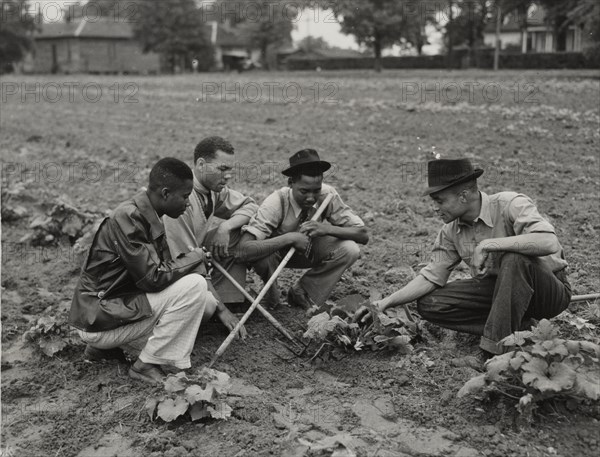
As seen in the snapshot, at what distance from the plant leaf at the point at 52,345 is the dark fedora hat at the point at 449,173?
8.96 feet

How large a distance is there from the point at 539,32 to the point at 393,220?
51.4 m

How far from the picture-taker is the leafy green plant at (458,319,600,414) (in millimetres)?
3600

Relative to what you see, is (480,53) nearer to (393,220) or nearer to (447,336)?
(393,220)

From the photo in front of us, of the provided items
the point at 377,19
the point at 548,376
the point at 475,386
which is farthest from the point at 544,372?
the point at 377,19

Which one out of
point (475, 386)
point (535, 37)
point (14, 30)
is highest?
point (14, 30)

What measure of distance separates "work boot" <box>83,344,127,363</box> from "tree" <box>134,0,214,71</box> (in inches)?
1859

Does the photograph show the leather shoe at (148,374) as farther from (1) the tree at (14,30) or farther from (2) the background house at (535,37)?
(1) the tree at (14,30)

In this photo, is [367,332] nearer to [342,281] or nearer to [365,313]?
[365,313]

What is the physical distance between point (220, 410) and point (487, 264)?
1.89m

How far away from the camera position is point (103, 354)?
501 cm

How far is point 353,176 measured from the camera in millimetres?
10383

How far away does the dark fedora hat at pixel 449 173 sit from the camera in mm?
4508

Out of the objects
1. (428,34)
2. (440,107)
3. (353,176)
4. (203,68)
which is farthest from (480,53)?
(353,176)

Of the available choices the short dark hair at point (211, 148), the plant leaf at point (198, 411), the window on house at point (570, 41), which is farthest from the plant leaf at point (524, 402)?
the window on house at point (570, 41)
